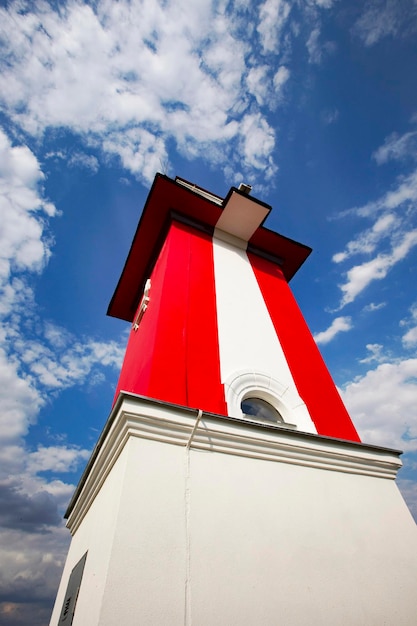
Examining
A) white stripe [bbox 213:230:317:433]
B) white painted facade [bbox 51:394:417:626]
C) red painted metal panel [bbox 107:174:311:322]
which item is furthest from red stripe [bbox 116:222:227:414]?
red painted metal panel [bbox 107:174:311:322]

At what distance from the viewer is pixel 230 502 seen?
3385 mm

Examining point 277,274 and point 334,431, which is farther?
point 277,274

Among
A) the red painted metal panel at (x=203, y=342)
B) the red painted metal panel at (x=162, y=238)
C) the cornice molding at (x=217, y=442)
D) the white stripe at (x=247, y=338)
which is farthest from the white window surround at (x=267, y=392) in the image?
the red painted metal panel at (x=162, y=238)

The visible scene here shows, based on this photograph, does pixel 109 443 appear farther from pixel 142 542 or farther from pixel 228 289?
pixel 228 289

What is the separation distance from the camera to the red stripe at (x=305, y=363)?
5.45m

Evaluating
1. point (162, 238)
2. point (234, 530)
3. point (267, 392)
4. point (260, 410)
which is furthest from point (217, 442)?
point (162, 238)

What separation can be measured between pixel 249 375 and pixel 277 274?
4609 mm

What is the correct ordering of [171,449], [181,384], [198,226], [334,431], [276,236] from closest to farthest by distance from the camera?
[171,449] → [181,384] → [334,431] → [198,226] → [276,236]

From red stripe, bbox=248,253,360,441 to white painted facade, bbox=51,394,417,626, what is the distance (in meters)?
0.99

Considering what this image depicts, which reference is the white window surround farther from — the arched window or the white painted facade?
the white painted facade

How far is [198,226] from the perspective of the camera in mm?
8844

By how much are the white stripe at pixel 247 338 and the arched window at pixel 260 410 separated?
0.22 meters

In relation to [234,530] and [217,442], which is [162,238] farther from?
[234,530]

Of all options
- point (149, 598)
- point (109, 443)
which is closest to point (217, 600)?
point (149, 598)
